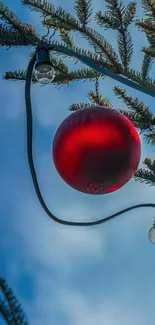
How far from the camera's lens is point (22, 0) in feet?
13.2

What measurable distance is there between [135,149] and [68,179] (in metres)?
0.31

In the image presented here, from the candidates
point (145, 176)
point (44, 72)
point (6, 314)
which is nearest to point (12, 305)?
point (6, 314)

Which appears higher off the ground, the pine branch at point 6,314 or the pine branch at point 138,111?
the pine branch at point 138,111

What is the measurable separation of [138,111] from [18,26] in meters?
1.20

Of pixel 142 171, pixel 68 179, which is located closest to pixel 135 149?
pixel 68 179

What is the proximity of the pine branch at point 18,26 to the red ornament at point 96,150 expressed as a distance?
1.68 metres

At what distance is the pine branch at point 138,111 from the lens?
448cm

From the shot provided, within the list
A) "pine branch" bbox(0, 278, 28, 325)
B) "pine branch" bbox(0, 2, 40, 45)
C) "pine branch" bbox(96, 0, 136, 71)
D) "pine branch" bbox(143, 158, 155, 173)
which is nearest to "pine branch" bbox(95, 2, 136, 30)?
"pine branch" bbox(96, 0, 136, 71)

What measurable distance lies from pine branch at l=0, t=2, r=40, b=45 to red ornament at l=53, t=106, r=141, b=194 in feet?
5.50

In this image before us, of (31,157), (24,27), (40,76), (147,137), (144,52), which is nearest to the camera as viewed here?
(31,157)

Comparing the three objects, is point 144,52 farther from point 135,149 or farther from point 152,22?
point 135,149

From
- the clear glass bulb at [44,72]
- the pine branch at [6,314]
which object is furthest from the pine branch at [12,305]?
the clear glass bulb at [44,72]

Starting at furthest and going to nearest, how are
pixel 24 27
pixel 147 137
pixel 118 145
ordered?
pixel 147 137
pixel 24 27
pixel 118 145

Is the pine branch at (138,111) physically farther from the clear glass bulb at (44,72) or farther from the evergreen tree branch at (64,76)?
the clear glass bulb at (44,72)
